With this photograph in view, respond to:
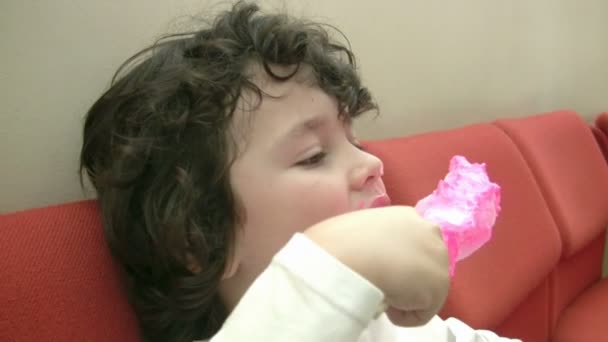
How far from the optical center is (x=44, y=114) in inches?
28.2

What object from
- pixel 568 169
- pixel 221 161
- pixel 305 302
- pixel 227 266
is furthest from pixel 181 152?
pixel 568 169

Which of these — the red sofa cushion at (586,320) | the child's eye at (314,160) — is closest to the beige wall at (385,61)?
the child's eye at (314,160)

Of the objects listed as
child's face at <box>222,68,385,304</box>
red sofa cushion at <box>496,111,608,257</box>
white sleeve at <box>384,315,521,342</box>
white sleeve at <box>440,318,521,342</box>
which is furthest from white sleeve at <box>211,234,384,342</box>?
red sofa cushion at <box>496,111,608,257</box>

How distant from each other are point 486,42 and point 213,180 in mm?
1236

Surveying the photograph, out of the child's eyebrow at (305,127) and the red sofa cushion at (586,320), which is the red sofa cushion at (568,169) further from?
the child's eyebrow at (305,127)

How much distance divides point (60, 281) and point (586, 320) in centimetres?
140

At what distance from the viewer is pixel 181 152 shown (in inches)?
23.6

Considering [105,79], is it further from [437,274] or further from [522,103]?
[522,103]

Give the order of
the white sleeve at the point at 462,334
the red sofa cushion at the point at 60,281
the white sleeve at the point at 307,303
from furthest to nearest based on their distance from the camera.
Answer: the white sleeve at the point at 462,334
the red sofa cushion at the point at 60,281
the white sleeve at the point at 307,303

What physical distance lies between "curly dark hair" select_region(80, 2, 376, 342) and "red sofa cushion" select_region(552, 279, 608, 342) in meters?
1.08

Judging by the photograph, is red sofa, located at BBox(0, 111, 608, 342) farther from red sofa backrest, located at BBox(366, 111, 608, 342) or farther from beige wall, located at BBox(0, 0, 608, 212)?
beige wall, located at BBox(0, 0, 608, 212)

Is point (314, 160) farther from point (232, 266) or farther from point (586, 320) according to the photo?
point (586, 320)

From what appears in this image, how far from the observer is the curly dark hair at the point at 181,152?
594mm

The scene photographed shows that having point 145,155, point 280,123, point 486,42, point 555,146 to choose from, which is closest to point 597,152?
point 555,146
